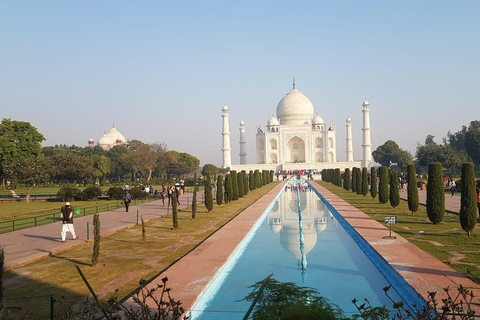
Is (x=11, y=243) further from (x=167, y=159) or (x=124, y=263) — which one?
(x=167, y=159)

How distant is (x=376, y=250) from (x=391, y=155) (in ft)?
175

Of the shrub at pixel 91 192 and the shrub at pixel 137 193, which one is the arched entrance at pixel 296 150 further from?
the shrub at pixel 91 192

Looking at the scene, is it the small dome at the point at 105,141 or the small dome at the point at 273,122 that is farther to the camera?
the small dome at the point at 105,141

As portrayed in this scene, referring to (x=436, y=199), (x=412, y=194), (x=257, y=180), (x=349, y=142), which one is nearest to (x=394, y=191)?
(x=412, y=194)

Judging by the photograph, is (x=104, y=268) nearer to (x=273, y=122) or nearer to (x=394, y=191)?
(x=394, y=191)

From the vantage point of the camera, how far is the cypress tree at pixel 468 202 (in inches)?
333

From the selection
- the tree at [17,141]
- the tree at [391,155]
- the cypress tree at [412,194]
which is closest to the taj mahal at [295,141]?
the tree at [391,155]

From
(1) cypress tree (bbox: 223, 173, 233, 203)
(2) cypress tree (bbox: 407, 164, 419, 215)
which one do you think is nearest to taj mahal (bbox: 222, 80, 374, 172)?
(1) cypress tree (bbox: 223, 173, 233, 203)

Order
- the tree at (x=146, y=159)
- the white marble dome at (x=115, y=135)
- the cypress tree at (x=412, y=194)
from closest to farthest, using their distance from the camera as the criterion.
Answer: the cypress tree at (x=412, y=194)
the tree at (x=146, y=159)
the white marble dome at (x=115, y=135)

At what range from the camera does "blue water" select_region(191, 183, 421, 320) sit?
17.5ft

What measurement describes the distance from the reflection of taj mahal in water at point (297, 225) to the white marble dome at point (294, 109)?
37.2m

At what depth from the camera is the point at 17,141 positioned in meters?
31.2

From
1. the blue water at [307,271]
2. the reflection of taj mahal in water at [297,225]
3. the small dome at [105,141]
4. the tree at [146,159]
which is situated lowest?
the blue water at [307,271]

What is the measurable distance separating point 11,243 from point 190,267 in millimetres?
4538
